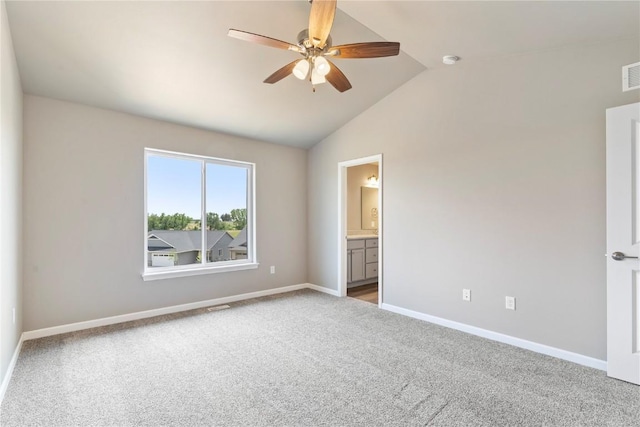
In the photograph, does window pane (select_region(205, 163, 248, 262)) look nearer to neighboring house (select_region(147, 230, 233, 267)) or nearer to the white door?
neighboring house (select_region(147, 230, 233, 267))

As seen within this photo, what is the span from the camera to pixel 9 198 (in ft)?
8.32

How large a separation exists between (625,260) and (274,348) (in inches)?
111

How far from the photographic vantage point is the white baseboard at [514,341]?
2.66 metres

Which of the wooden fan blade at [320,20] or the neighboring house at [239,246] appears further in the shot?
the neighboring house at [239,246]

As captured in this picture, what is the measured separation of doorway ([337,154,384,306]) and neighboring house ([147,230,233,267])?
1711mm

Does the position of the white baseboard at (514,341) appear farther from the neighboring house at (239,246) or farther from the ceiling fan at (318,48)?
the ceiling fan at (318,48)

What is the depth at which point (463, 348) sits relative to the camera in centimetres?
301

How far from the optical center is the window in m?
4.06

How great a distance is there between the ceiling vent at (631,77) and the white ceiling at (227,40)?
0.81ft

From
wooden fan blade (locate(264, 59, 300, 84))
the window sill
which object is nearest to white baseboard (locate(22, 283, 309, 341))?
the window sill

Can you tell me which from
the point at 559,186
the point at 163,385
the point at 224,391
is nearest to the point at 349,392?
the point at 224,391

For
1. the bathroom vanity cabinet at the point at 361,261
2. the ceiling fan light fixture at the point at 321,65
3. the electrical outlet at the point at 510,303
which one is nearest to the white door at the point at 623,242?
the electrical outlet at the point at 510,303

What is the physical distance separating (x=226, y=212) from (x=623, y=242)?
4236 mm

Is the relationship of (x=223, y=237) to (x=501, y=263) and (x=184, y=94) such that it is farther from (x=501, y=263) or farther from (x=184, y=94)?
(x=501, y=263)
